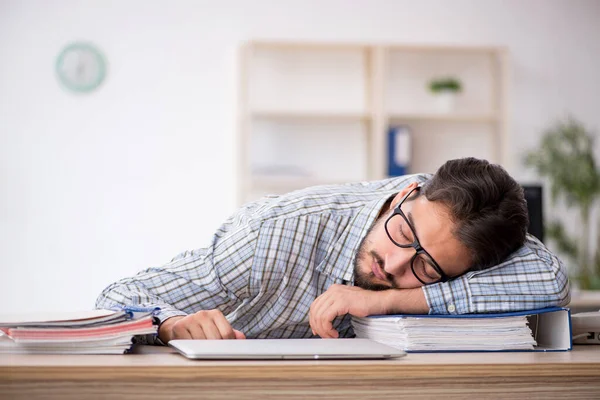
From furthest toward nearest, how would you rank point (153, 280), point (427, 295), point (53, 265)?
1. point (53, 265)
2. point (153, 280)
3. point (427, 295)

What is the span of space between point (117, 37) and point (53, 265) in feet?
4.62

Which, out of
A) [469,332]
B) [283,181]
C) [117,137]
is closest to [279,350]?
[469,332]

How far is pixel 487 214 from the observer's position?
141 centimetres

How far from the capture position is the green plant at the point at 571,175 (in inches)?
180

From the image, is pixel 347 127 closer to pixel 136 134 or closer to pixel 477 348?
pixel 136 134

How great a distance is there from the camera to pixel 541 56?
500cm

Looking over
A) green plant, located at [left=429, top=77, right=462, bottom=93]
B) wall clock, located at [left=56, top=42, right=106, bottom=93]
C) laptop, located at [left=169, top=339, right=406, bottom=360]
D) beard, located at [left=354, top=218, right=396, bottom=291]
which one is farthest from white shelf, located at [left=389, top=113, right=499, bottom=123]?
laptop, located at [left=169, top=339, right=406, bottom=360]

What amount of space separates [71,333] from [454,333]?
22.8 inches

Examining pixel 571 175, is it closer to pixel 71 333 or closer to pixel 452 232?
pixel 452 232

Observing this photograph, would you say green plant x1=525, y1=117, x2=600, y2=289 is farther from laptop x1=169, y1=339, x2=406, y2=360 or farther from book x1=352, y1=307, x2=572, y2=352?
laptop x1=169, y1=339, x2=406, y2=360

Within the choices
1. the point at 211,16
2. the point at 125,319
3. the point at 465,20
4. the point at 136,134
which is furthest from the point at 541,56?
the point at 125,319

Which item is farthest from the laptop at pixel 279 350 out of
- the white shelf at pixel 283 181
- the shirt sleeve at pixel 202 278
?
the white shelf at pixel 283 181

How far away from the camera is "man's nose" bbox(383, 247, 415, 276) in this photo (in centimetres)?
142

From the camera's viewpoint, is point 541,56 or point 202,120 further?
point 541,56
